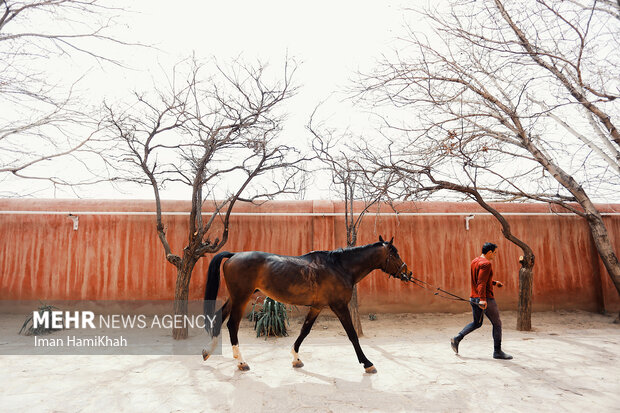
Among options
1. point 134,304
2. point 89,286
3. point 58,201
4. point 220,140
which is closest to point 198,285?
point 134,304

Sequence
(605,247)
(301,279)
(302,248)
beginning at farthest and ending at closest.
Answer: (302,248), (605,247), (301,279)

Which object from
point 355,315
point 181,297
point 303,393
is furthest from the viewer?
point 355,315

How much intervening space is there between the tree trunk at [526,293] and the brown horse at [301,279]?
369 cm

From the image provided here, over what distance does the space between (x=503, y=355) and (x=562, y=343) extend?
191 cm

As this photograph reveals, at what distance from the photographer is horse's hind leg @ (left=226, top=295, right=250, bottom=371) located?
4.60 meters

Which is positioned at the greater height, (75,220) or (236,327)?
(75,220)

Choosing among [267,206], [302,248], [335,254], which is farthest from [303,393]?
[267,206]

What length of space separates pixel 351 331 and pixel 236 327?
5.16 feet

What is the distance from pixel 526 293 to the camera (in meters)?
7.14

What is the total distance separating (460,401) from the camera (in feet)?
11.7

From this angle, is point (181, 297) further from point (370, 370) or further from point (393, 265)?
point (393, 265)

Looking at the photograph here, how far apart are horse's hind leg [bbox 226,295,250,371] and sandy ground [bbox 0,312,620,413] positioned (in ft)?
0.56

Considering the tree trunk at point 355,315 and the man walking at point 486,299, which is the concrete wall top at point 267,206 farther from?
the man walking at point 486,299

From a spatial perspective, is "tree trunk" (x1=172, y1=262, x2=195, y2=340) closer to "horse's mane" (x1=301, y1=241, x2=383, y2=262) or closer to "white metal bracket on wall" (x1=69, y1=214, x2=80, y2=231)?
"horse's mane" (x1=301, y1=241, x2=383, y2=262)
